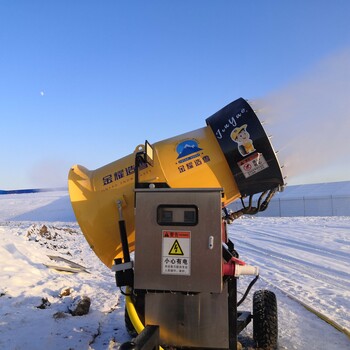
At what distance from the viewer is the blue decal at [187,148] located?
396 centimetres

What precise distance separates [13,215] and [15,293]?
59.9 metres

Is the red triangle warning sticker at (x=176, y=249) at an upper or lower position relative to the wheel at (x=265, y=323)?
upper

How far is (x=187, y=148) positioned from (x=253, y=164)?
0.69 meters

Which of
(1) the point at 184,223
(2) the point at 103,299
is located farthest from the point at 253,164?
(2) the point at 103,299

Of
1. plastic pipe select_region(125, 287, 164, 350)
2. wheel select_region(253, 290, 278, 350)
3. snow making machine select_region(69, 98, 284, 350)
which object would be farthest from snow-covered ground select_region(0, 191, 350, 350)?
plastic pipe select_region(125, 287, 164, 350)

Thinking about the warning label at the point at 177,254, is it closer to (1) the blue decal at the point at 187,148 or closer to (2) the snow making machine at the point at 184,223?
(2) the snow making machine at the point at 184,223

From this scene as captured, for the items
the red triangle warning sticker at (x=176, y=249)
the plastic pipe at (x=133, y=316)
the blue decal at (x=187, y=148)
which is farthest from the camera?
the blue decal at (x=187, y=148)

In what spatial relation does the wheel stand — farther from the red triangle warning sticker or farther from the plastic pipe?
the red triangle warning sticker

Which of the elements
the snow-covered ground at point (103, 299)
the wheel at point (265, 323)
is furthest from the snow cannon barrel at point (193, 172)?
the snow-covered ground at point (103, 299)

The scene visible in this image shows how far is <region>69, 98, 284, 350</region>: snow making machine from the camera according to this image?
10.2ft

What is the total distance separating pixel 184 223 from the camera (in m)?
3.13

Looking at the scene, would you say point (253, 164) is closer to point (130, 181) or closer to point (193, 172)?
point (193, 172)

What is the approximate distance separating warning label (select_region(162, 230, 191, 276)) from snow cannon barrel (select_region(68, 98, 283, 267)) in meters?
0.72

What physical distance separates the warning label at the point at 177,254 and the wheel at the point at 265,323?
1.72 metres
